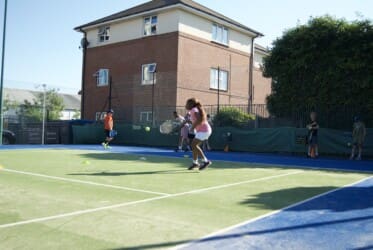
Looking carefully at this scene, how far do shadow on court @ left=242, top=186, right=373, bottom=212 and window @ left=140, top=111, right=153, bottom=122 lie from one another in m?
20.8

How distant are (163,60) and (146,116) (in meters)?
4.09

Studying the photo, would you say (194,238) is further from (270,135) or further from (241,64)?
(241,64)

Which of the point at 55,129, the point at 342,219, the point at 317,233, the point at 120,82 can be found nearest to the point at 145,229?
the point at 317,233

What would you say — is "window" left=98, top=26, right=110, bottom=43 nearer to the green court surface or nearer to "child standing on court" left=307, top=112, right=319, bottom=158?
"child standing on court" left=307, top=112, right=319, bottom=158

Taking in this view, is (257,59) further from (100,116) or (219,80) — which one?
(100,116)

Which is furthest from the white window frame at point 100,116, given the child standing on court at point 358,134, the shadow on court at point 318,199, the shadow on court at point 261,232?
the shadow on court at point 261,232

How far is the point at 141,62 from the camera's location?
3028cm

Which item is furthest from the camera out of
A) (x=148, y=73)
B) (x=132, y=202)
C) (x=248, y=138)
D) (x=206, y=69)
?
(x=206, y=69)

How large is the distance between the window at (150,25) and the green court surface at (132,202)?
20530 mm

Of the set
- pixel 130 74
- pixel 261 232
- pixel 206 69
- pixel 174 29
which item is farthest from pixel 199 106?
pixel 130 74

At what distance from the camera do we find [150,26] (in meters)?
30.1

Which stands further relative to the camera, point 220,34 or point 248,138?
point 220,34

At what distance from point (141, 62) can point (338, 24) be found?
50.1 ft

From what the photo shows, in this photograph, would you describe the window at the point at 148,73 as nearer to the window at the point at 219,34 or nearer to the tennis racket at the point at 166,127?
the window at the point at 219,34
